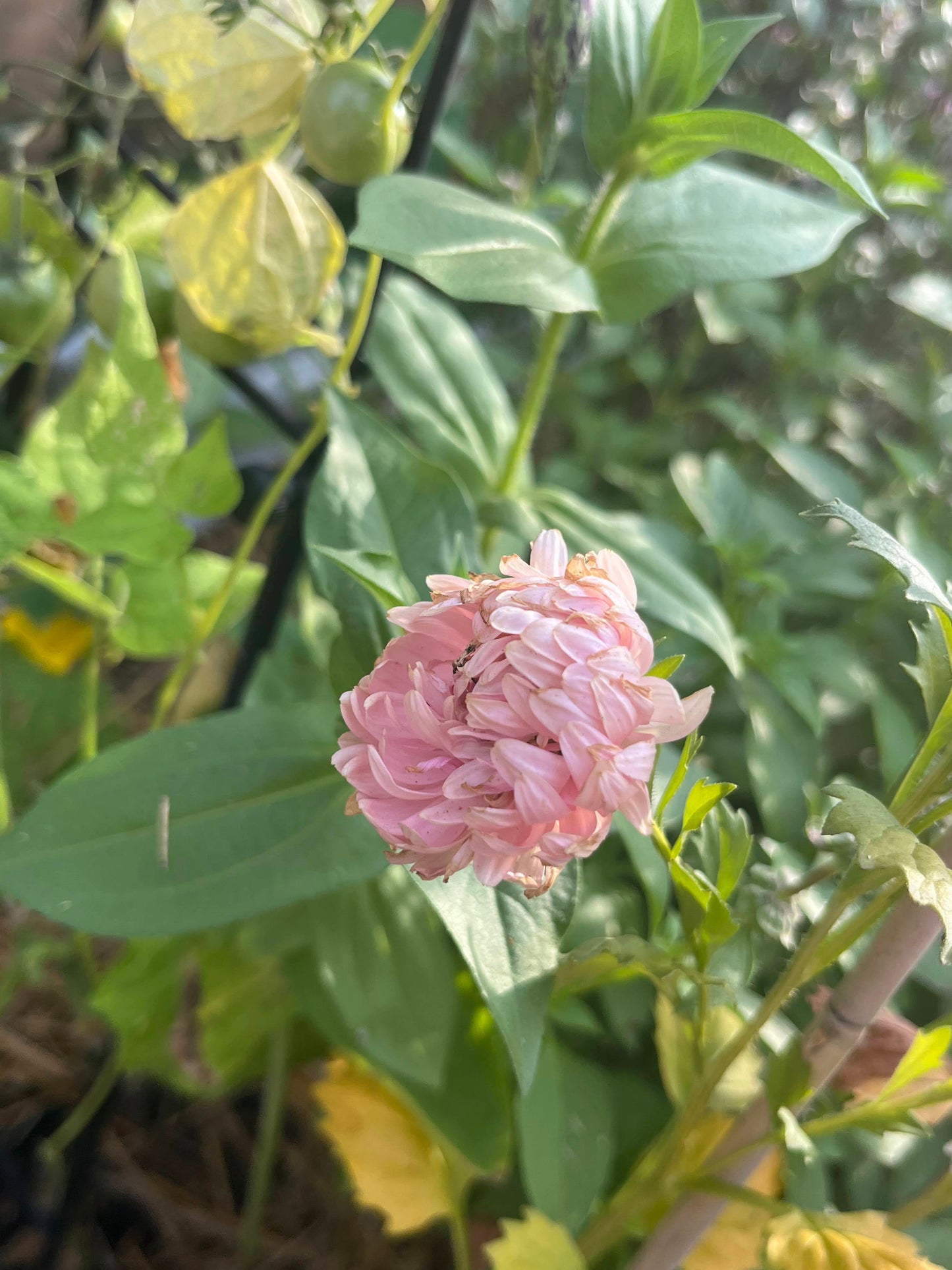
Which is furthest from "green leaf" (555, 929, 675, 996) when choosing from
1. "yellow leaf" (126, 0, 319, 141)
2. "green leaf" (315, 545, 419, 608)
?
"yellow leaf" (126, 0, 319, 141)

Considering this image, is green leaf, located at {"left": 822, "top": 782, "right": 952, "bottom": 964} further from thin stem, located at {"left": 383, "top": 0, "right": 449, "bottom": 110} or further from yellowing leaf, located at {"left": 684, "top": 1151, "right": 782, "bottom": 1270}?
thin stem, located at {"left": 383, "top": 0, "right": 449, "bottom": 110}

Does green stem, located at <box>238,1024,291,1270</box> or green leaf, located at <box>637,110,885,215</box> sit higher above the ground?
green leaf, located at <box>637,110,885,215</box>

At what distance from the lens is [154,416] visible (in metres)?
0.43

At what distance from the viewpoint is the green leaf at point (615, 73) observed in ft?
1.23

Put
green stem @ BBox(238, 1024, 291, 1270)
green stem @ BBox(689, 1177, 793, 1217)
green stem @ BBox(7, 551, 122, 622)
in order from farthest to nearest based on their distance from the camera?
green stem @ BBox(238, 1024, 291, 1270) → green stem @ BBox(7, 551, 122, 622) → green stem @ BBox(689, 1177, 793, 1217)

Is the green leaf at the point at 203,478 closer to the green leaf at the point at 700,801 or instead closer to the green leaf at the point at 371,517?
the green leaf at the point at 371,517

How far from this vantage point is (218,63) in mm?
372

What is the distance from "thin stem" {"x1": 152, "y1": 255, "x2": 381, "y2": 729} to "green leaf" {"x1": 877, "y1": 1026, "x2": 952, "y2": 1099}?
1.07ft

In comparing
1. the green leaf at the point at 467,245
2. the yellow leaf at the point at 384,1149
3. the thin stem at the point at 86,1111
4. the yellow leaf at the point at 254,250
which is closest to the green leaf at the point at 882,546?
the green leaf at the point at 467,245

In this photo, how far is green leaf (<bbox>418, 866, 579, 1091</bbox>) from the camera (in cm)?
27

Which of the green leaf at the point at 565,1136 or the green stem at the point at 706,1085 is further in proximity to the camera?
the green leaf at the point at 565,1136

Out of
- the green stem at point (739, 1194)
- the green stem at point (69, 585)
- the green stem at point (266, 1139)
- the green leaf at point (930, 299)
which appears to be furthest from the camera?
the green leaf at point (930, 299)

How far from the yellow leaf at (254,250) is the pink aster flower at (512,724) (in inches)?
8.8

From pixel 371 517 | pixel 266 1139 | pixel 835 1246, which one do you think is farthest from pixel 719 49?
pixel 266 1139
